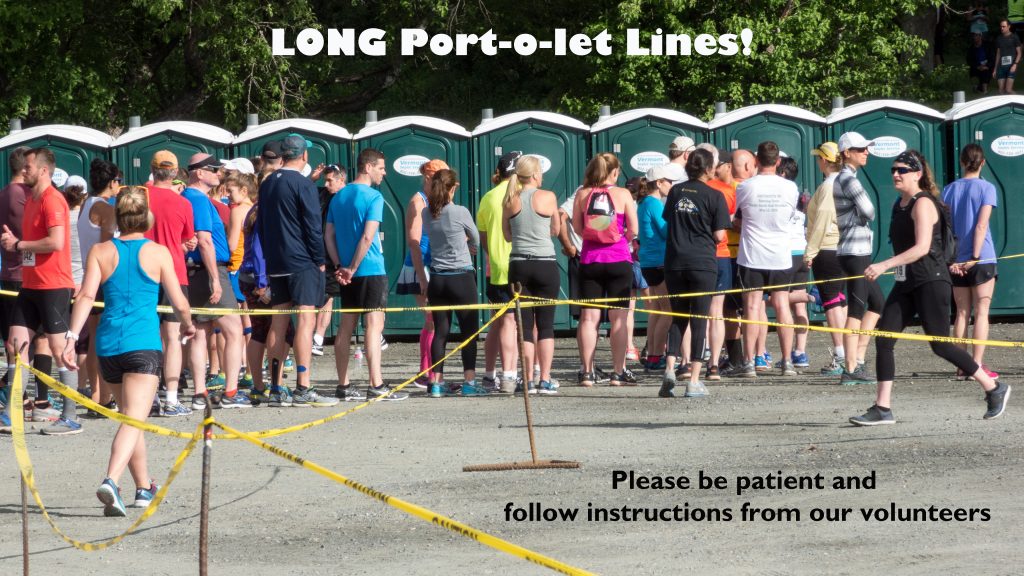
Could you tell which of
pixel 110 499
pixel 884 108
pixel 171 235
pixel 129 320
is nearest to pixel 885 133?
pixel 884 108

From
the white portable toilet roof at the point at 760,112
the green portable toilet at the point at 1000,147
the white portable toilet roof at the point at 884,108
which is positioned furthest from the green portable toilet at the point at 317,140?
the green portable toilet at the point at 1000,147

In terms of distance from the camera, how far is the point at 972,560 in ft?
18.5

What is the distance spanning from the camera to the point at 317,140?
49.7 ft

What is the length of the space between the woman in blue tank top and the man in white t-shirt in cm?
499

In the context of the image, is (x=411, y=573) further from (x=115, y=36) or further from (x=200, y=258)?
(x=115, y=36)

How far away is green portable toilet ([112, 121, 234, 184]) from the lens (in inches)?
595

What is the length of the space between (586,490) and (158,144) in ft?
30.6

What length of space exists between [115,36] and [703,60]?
369 inches

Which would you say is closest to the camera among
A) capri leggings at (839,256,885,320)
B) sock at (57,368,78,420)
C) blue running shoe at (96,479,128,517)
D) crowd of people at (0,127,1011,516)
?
blue running shoe at (96,479,128,517)

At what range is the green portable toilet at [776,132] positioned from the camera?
597 inches

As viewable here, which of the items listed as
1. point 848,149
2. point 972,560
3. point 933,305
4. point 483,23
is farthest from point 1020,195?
point 483,23

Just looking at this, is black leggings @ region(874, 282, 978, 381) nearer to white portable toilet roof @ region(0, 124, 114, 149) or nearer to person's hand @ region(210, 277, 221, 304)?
person's hand @ region(210, 277, 221, 304)

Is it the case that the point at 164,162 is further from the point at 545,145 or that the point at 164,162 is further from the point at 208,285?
the point at 545,145

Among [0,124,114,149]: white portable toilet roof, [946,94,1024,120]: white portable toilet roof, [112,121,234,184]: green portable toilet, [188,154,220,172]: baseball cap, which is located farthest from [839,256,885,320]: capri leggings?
[0,124,114,149]: white portable toilet roof
